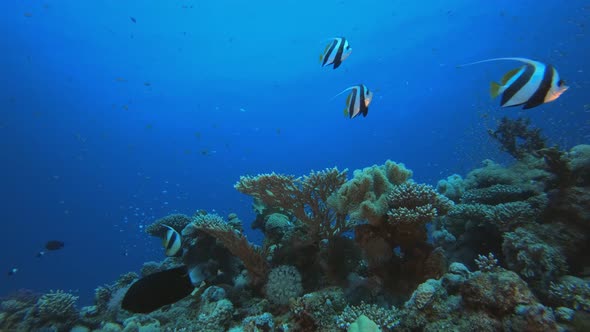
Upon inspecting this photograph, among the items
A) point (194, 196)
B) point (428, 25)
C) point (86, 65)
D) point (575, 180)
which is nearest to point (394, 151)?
point (428, 25)

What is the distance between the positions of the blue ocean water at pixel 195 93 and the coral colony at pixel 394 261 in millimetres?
20102

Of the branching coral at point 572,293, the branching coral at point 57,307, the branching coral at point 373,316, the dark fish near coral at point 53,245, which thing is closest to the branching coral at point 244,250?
the branching coral at point 373,316

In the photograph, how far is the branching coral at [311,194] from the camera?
4512 mm

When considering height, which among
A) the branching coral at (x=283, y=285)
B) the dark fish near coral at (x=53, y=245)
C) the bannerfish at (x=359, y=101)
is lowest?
the branching coral at (x=283, y=285)

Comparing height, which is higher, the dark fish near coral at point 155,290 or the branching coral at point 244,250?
the branching coral at point 244,250

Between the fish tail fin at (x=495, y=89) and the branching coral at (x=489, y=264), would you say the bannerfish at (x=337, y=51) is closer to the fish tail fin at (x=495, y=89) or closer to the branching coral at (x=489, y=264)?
the fish tail fin at (x=495, y=89)

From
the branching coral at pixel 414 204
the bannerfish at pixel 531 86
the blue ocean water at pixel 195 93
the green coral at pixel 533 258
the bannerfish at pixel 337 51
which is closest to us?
the bannerfish at pixel 531 86

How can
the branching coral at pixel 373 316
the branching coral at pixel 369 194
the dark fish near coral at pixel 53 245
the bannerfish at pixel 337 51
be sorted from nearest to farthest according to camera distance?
the branching coral at pixel 373 316 < the branching coral at pixel 369 194 < the bannerfish at pixel 337 51 < the dark fish near coral at pixel 53 245

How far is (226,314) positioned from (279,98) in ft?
231

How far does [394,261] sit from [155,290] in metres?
3.21

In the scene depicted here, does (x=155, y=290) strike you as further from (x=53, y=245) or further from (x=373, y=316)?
(x=53, y=245)

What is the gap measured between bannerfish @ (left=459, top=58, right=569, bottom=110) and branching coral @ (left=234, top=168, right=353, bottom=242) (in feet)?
8.65

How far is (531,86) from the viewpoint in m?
2.01

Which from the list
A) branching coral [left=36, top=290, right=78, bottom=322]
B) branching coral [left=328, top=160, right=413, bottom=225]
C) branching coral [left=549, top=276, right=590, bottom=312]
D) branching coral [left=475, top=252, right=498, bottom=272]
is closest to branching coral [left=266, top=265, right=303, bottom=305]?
branching coral [left=328, top=160, right=413, bottom=225]
